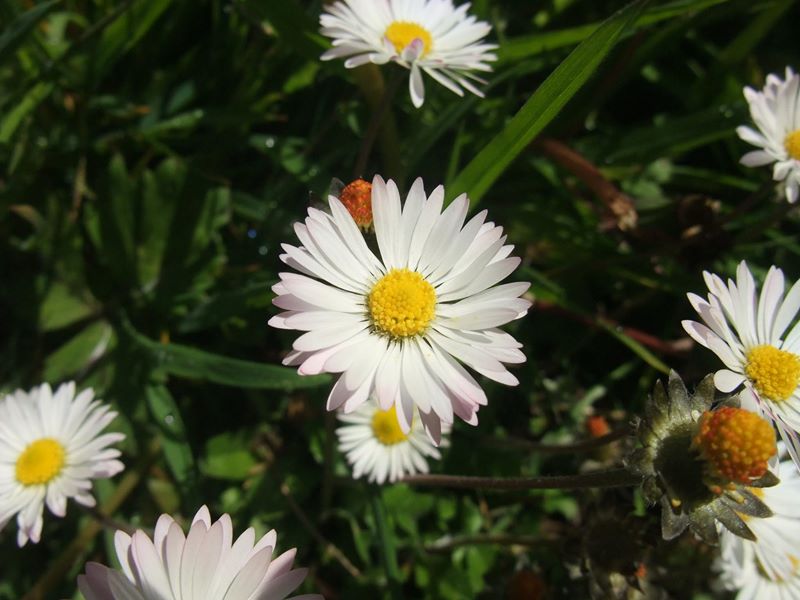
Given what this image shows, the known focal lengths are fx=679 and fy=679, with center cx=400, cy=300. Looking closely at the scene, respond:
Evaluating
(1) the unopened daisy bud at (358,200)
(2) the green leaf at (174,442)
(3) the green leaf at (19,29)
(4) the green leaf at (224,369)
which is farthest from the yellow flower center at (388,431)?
(3) the green leaf at (19,29)

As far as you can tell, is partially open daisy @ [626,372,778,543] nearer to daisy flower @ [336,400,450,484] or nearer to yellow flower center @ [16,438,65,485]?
daisy flower @ [336,400,450,484]

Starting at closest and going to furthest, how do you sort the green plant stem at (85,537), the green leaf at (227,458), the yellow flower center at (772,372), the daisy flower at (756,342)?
the daisy flower at (756,342) → the yellow flower center at (772,372) → the green plant stem at (85,537) → the green leaf at (227,458)

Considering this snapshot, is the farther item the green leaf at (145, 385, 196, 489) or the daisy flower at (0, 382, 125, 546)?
the green leaf at (145, 385, 196, 489)

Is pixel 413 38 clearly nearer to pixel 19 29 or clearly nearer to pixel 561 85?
pixel 561 85

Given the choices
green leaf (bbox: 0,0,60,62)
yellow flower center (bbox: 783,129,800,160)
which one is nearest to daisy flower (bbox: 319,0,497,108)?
green leaf (bbox: 0,0,60,62)

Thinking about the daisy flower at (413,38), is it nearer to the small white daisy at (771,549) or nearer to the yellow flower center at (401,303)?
the yellow flower center at (401,303)
